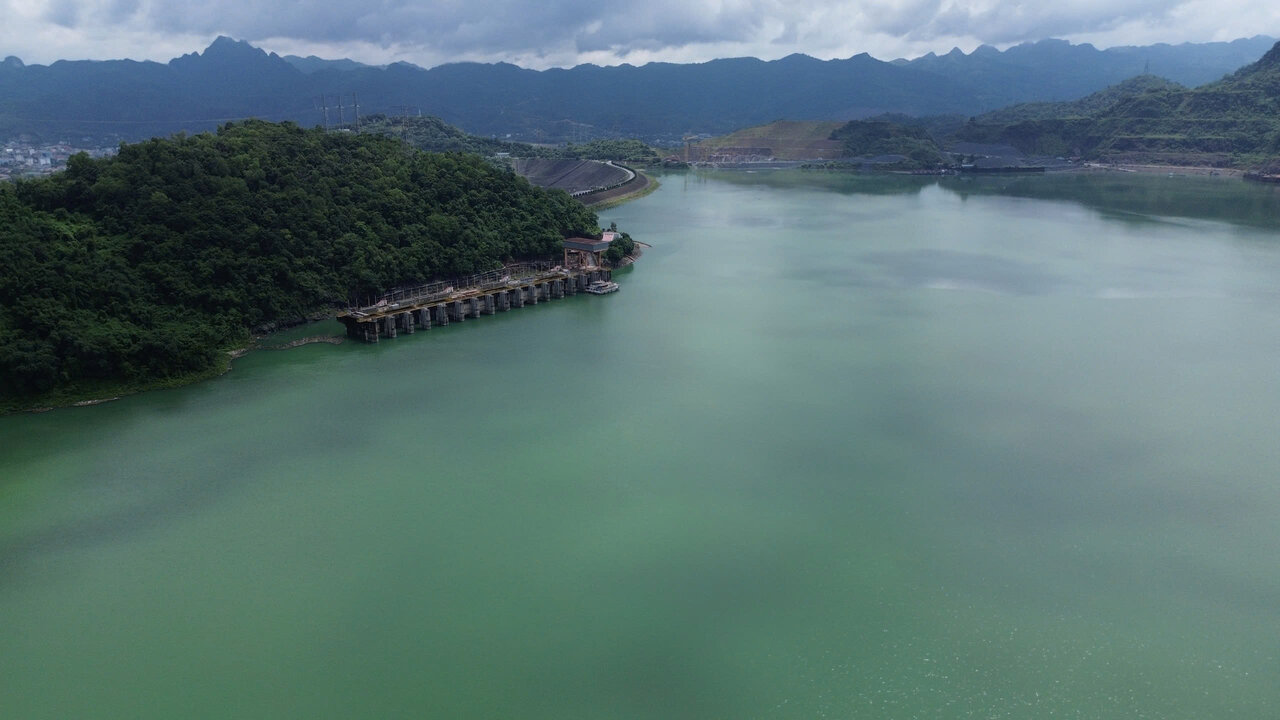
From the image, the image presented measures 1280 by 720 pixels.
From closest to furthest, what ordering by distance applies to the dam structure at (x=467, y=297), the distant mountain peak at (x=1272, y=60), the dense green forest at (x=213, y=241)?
the dense green forest at (x=213, y=241)
the dam structure at (x=467, y=297)
the distant mountain peak at (x=1272, y=60)

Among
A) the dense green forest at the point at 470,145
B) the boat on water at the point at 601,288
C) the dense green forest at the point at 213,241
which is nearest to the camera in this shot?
the dense green forest at the point at 213,241

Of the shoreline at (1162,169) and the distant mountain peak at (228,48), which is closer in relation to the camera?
the shoreline at (1162,169)

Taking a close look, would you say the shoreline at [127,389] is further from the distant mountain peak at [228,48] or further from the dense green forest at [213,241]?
the distant mountain peak at [228,48]

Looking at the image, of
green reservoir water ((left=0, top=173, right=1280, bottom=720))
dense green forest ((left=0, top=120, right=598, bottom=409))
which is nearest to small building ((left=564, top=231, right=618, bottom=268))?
dense green forest ((left=0, top=120, right=598, bottom=409))

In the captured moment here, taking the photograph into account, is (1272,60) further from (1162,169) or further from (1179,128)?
(1162,169)

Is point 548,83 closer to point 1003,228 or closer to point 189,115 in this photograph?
point 189,115

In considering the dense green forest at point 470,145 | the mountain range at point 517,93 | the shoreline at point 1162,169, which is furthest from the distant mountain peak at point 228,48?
the shoreline at point 1162,169
